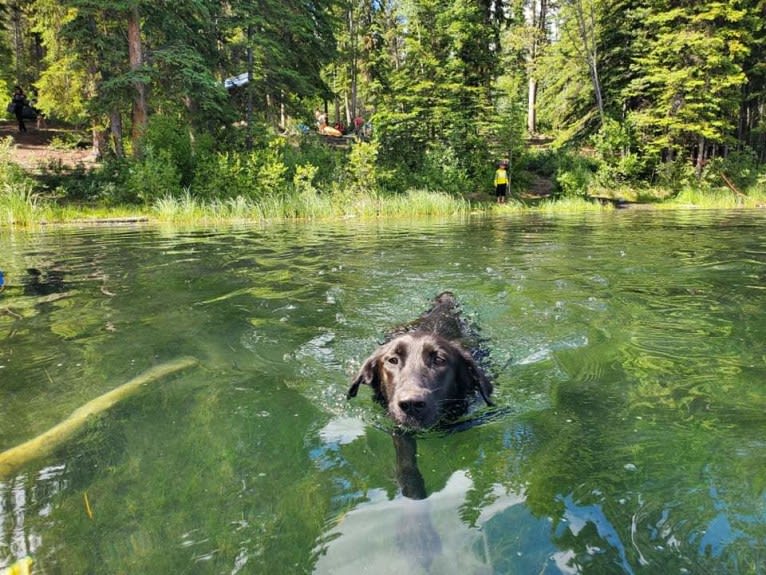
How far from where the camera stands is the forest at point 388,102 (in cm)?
1992

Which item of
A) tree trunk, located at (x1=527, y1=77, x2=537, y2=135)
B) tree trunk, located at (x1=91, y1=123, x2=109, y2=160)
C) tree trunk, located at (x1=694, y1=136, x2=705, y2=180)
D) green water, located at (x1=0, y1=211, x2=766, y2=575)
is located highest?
tree trunk, located at (x1=527, y1=77, x2=537, y2=135)

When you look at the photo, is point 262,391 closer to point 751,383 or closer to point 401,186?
point 751,383

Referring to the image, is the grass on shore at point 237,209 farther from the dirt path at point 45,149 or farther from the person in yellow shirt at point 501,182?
the dirt path at point 45,149

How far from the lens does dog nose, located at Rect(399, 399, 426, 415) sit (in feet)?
10.1

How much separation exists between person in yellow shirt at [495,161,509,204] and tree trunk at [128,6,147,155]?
13.7 meters

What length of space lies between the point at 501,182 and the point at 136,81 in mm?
14159

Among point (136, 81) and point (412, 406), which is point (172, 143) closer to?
point (136, 81)

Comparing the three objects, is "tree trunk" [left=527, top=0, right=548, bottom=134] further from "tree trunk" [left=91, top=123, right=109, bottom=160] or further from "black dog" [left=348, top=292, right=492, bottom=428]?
"black dog" [left=348, top=292, right=492, bottom=428]

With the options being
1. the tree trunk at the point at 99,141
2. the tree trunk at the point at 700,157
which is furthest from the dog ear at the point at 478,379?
the tree trunk at the point at 700,157

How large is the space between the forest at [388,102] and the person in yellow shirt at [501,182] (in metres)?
1.74

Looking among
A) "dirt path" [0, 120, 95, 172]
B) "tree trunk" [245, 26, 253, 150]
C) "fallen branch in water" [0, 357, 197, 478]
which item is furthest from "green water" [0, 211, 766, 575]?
"dirt path" [0, 120, 95, 172]

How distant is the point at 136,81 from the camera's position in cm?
1889

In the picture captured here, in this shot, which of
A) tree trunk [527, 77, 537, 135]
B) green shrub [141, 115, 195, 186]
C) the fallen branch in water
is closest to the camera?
the fallen branch in water

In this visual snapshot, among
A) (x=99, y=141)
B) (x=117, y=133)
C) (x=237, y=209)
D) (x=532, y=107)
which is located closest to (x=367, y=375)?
(x=237, y=209)
